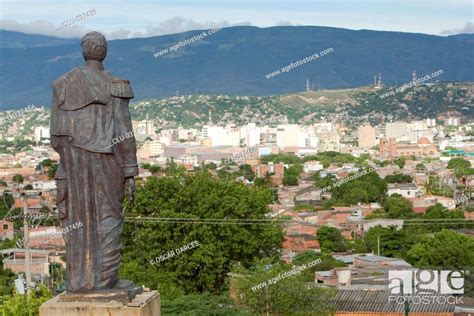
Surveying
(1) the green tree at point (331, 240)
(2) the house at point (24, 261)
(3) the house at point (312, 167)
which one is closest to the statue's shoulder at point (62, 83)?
(2) the house at point (24, 261)

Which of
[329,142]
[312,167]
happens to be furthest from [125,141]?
[329,142]

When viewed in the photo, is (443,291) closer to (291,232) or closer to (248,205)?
(248,205)

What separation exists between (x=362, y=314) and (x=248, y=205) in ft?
18.4

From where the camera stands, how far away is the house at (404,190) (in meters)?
65.8

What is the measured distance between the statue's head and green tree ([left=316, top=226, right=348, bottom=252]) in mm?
33243

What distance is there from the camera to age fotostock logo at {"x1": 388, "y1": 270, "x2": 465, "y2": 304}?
58.3 feet

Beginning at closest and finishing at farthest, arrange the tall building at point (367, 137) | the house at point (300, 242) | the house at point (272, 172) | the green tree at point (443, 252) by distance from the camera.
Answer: the green tree at point (443, 252)
the house at point (300, 242)
the house at point (272, 172)
the tall building at point (367, 137)

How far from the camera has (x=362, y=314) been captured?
1741cm

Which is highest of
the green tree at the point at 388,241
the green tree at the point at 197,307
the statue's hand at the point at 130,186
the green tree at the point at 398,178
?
the statue's hand at the point at 130,186

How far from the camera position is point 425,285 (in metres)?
20.9

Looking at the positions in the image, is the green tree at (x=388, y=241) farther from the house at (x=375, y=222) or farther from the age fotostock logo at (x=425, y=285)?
the age fotostock logo at (x=425, y=285)

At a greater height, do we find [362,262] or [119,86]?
[119,86]

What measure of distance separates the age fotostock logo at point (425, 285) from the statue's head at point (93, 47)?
12.2 m

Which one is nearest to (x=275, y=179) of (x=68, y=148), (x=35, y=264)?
(x=35, y=264)
